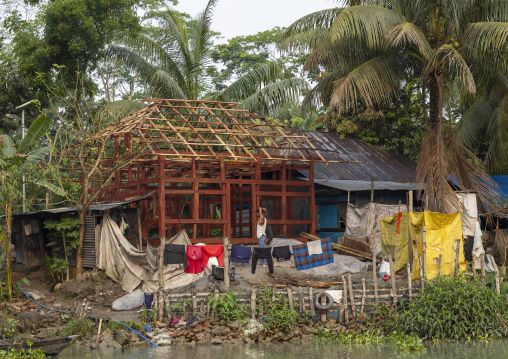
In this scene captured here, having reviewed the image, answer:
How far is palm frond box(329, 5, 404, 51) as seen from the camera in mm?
18656

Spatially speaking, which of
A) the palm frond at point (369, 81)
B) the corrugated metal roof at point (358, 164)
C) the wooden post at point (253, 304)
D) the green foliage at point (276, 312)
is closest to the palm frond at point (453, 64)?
the palm frond at point (369, 81)

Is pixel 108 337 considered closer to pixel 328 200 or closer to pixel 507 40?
pixel 328 200

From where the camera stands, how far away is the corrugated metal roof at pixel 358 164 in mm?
22500

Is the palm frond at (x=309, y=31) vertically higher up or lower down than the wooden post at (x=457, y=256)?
higher up

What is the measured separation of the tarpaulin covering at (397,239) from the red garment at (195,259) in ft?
16.0

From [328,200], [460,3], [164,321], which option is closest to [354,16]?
[460,3]

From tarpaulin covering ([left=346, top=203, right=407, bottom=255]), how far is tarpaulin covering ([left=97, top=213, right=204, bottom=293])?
212 inches

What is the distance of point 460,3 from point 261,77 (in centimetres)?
796

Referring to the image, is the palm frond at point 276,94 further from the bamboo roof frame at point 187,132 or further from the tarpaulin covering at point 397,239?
the tarpaulin covering at point 397,239

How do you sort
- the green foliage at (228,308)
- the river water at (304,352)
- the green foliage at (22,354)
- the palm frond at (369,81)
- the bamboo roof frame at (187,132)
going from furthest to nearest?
the palm frond at (369,81)
the bamboo roof frame at (187,132)
the green foliage at (228,308)
the green foliage at (22,354)
the river water at (304,352)

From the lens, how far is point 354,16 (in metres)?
18.9

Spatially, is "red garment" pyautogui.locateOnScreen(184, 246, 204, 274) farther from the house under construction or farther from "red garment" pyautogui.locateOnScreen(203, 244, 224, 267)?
the house under construction

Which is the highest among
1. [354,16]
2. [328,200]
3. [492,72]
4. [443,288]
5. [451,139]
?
[354,16]

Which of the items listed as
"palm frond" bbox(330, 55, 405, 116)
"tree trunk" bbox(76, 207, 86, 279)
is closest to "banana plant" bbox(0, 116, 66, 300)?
"tree trunk" bbox(76, 207, 86, 279)
